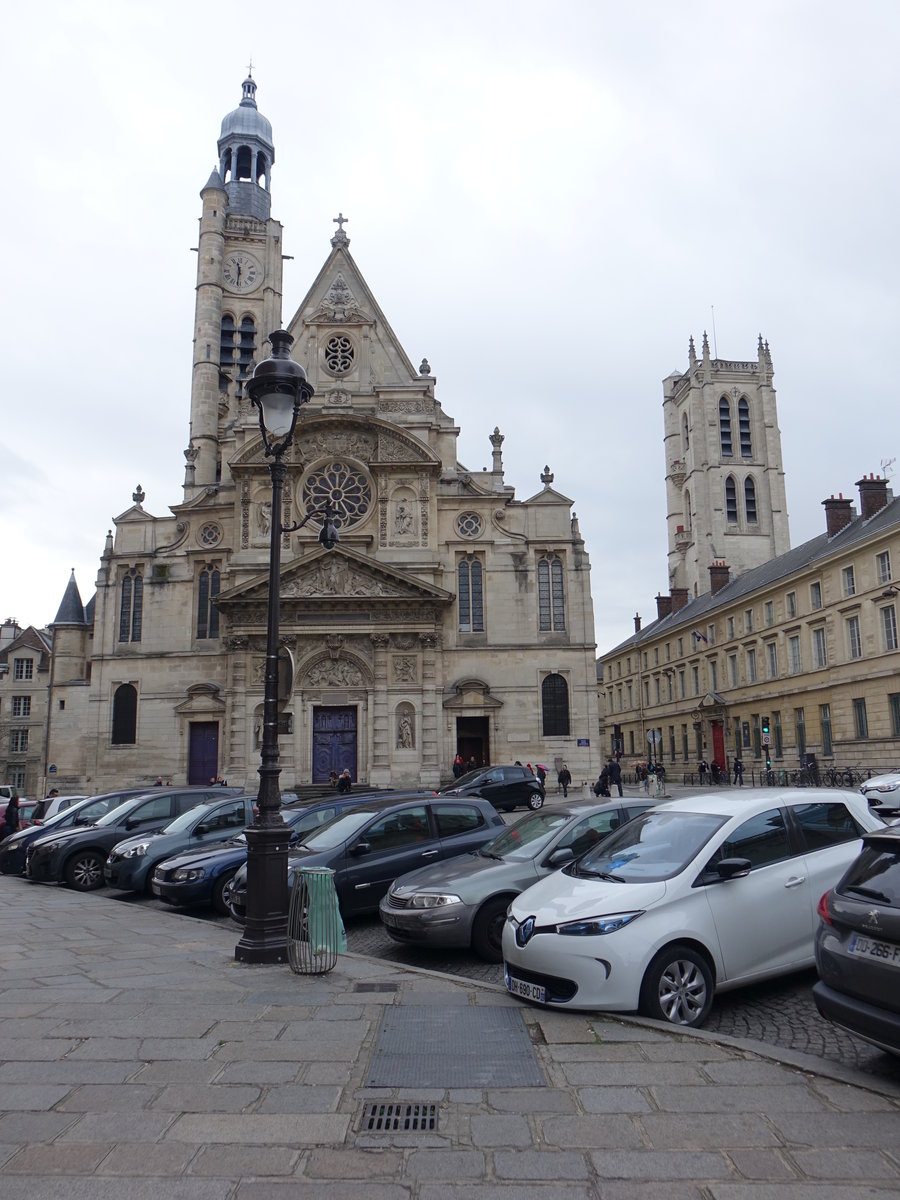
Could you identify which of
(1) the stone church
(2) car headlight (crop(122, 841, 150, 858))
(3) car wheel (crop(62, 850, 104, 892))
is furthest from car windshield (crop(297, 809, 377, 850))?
(1) the stone church

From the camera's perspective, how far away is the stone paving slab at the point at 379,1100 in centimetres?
404

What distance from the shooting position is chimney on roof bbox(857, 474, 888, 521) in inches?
1550

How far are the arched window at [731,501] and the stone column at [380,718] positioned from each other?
51793mm

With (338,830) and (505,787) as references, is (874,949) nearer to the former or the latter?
(338,830)

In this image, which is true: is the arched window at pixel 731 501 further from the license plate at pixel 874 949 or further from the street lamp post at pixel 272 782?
the license plate at pixel 874 949

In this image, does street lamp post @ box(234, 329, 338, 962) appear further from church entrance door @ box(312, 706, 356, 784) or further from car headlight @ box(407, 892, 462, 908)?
church entrance door @ box(312, 706, 356, 784)

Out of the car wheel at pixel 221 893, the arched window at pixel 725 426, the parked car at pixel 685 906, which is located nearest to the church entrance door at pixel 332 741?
the car wheel at pixel 221 893

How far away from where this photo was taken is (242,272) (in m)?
49.8

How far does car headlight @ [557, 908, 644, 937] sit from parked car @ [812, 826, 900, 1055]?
1307 millimetres

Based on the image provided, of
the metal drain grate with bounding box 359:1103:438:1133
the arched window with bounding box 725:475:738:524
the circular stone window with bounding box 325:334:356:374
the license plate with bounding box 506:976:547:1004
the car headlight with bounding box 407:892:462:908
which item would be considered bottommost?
the metal drain grate with bounding box 359:1103:438:1133

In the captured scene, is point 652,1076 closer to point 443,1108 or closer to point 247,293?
point 443,1108

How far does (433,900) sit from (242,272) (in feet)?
155

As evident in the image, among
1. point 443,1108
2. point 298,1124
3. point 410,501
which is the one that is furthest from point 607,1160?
point 410,501

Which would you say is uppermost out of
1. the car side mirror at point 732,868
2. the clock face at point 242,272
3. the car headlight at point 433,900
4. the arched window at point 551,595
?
the clock face at point 242,272
